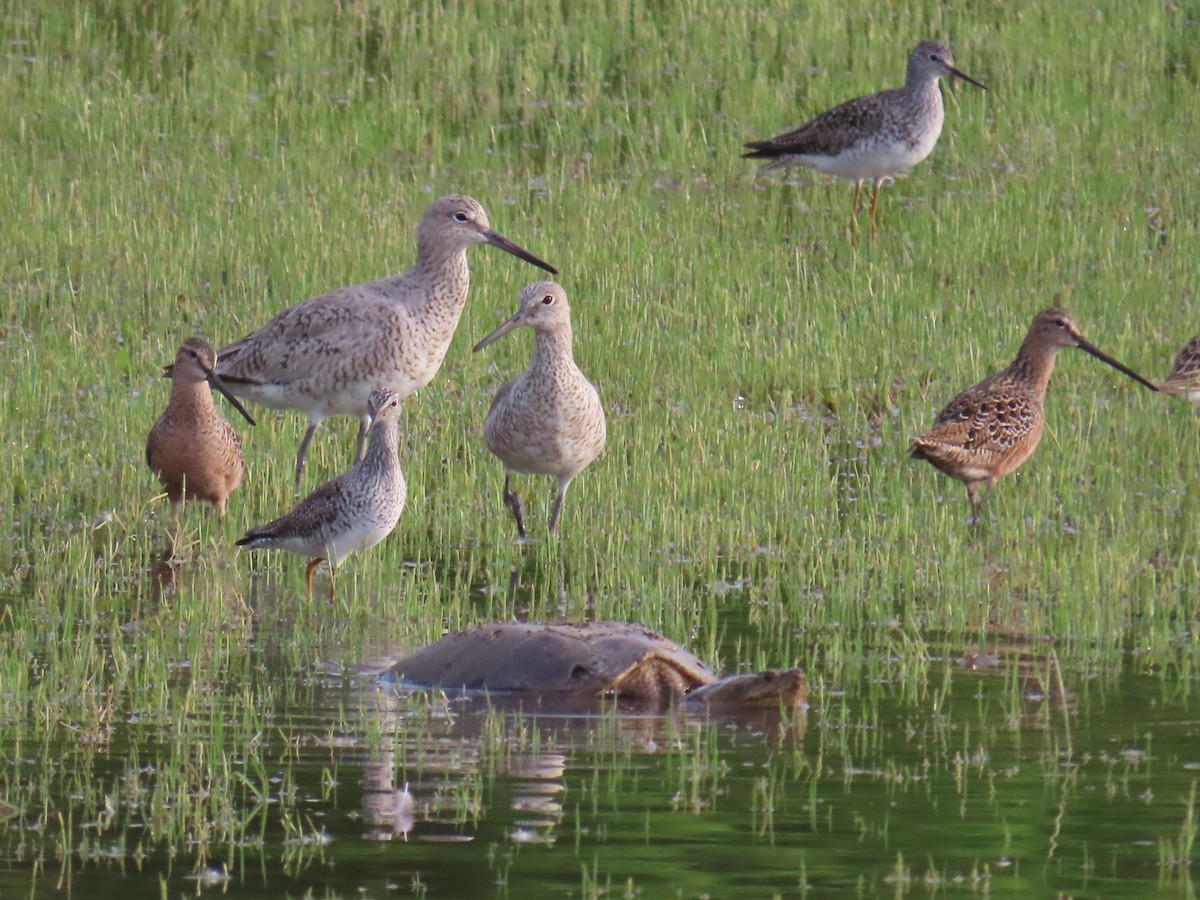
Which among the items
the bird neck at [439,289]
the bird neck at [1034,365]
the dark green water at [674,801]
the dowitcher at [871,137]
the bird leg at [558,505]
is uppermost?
the dowitcher at [871,137]

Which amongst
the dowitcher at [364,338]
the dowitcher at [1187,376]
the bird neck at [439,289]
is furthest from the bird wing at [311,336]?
the dowitcher at [1187,376]

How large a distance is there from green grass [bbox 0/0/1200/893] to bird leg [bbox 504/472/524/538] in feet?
0.34

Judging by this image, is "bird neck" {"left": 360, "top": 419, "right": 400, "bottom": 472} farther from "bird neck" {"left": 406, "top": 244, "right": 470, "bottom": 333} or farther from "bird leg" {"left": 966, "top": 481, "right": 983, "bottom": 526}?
"bird leg" {"left": 966, "top": 481, "right": 983, "bottom": 526}

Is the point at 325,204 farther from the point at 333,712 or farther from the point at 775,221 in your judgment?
the point at 333,712

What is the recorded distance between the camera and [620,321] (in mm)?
16359

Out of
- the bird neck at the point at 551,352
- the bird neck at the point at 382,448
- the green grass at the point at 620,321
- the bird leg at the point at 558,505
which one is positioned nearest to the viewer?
the green grass at the point at 620,321

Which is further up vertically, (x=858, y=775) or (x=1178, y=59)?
(x=1178, y=59)

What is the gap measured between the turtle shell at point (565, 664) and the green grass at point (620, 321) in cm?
58

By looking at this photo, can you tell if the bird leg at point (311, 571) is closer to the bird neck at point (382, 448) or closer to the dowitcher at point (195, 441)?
the bird neck at point (382, 448)

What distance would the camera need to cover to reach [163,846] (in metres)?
6.65

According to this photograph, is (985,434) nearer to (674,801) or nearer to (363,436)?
(363,436)

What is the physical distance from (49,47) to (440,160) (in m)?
4.68

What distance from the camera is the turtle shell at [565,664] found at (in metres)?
8.62

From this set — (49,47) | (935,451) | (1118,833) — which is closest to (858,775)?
(1118,833)
